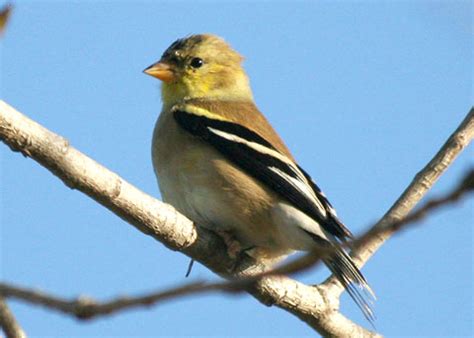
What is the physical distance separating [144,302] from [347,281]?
410cm

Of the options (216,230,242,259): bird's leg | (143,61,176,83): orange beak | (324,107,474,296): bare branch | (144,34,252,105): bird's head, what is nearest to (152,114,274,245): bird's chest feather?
(216,230,242,259): bird's leg

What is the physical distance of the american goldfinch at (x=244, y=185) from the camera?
5.93m

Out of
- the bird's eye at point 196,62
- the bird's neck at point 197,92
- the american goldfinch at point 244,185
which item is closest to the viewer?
the american goldfinch at point 244,185

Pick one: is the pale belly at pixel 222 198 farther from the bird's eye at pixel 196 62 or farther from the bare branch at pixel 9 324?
the bare branch at pixel 9 324

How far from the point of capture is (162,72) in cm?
770

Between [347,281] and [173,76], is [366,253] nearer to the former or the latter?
[347,281]

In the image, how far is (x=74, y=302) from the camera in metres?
1.95

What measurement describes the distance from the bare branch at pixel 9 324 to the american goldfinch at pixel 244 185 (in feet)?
8.47

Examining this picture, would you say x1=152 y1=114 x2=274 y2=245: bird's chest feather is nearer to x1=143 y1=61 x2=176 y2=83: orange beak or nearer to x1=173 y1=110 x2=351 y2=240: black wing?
x1=173 y1=110 x2=351 y2=240: black wing

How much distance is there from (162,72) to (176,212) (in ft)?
10.3

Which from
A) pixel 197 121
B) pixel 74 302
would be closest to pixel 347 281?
pixel 197 121

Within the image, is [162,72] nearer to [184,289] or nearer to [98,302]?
[98,302]

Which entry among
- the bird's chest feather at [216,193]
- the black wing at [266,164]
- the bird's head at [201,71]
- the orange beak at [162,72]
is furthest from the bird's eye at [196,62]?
the bird's chest feather at [216,193]

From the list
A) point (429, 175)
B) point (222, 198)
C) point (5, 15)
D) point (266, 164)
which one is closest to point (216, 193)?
point (222, 198)
